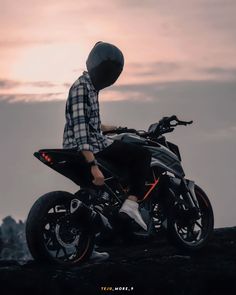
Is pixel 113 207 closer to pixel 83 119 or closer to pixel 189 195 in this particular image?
pixel 83 119

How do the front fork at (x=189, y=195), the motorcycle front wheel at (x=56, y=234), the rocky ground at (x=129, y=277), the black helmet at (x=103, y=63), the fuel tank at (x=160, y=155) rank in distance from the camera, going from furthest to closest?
the front fork at (x=189, y=195) → the fuel tank at (x=160, y=155) → the black helmet at (x=103, y=63) → the motorcycle front wheel at (x=56, y=234) → the rocky ground at (x=129, y=277)

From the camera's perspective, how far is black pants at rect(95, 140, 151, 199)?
977cm

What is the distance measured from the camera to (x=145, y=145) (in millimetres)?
10500

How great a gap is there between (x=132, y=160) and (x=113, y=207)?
653 millimetres

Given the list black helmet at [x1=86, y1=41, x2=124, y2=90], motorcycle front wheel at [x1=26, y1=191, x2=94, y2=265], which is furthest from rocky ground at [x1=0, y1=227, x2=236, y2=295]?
black helmet at [x1=86, y1=41, x2=124, y2=90]

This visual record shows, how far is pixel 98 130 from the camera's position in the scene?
376 inches

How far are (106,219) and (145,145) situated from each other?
1.41m

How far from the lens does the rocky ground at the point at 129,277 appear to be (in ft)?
27.1

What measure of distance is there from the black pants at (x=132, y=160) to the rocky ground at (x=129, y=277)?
37.8 inches

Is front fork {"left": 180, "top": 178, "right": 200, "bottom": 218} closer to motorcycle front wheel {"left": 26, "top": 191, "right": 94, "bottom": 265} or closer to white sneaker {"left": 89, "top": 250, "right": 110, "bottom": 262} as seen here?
white sneaker {"left": 89, "top": 250, "right": 110, "bottom": 262}

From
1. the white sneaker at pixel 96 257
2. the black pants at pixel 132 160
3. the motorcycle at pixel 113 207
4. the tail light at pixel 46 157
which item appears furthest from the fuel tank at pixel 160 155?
the white sneaker at pixel 96 257

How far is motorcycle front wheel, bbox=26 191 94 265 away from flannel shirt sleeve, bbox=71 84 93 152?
2.10ft

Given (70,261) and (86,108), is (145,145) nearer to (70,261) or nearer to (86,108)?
(86,108)

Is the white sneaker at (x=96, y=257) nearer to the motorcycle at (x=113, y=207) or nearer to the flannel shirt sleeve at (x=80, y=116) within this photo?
the motorcycle at (x=113, y=207)
